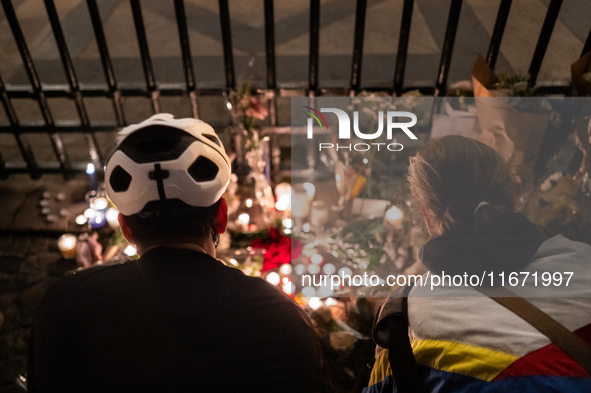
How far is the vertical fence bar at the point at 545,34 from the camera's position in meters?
2.68

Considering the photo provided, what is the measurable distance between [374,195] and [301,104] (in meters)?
0.89

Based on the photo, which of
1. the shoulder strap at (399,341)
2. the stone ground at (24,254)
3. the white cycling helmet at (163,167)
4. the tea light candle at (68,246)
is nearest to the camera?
the shoulder strap at (399,341)

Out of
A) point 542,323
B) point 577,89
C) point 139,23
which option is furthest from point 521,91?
point 139,23

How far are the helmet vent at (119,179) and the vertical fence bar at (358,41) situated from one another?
1.88 metres

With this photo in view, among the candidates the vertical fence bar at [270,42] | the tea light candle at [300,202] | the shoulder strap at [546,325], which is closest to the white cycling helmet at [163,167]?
the shoulder strap at [546,325]

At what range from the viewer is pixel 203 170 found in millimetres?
1574

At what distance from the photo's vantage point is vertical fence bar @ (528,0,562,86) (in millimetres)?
2676

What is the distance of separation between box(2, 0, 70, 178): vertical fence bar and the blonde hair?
2.83 metres

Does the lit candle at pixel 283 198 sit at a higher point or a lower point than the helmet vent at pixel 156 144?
lower

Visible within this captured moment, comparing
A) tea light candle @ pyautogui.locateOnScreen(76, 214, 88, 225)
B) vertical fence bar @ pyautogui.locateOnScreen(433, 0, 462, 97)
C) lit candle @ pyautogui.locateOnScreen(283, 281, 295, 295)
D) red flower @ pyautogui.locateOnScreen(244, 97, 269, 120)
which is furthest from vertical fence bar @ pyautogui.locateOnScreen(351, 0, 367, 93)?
tea light candle @ pyautogui.locateOnScreen(76, 214, 88, 225)

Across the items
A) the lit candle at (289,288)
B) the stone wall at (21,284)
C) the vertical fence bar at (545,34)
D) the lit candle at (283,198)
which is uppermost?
the vertical fence bar at (545,34)

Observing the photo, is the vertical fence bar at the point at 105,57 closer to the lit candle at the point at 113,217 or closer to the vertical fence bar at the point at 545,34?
the lit candle at the point at 113,217

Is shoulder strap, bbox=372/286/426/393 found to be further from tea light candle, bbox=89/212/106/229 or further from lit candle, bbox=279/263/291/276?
tea light candle, bbox=89/212/106/229

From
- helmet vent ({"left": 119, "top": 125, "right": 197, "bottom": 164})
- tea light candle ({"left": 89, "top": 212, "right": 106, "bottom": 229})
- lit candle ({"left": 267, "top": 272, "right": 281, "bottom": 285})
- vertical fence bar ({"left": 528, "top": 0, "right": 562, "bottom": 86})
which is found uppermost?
vertical fence bar ({"left": 528, "top": 0, "right": 562, "bottom": 86})
